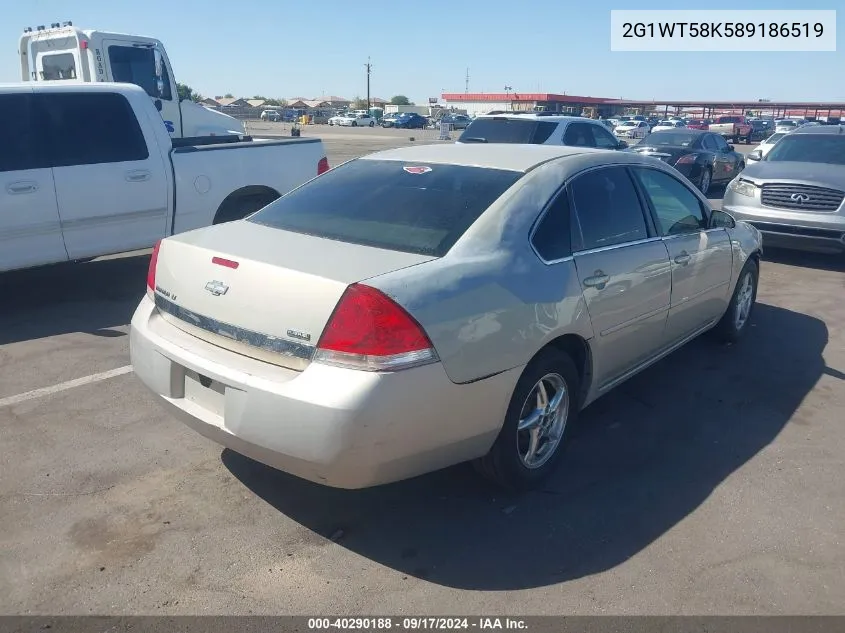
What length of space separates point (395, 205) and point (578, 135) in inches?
368

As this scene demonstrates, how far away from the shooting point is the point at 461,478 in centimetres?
377

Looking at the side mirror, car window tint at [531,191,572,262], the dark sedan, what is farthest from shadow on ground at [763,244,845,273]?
car window tint at [531,191,572,262]

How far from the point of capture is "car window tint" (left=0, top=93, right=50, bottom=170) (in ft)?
19.3

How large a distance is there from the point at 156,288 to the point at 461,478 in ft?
6.00

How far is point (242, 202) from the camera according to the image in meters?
7.68

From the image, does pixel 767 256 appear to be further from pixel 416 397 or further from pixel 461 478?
pixel 416 397

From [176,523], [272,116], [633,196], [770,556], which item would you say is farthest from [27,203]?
[272,116]

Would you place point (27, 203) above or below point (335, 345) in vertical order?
above

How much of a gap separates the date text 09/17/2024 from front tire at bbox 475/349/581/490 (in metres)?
0.81

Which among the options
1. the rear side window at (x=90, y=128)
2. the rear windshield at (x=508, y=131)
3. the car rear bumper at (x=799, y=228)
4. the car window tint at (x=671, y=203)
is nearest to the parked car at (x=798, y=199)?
the car rear bumper at (x=799, y=228)

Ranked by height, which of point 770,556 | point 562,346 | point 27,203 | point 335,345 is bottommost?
point 770,556

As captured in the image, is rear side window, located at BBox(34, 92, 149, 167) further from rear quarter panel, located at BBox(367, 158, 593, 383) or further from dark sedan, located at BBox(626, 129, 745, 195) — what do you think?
dark sedan, located at BBox(626, 129, 745, 195)

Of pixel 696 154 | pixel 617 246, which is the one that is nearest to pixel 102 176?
pixel 617 246

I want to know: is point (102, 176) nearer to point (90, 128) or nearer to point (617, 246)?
point (90, 128)
